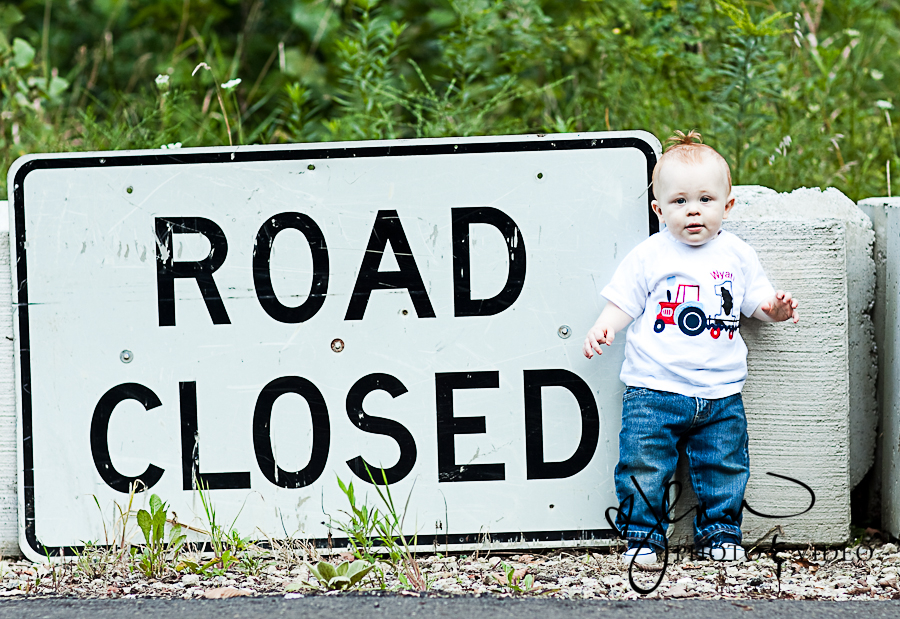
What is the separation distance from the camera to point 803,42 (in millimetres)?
4504

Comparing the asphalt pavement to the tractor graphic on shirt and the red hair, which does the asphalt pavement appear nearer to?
the tractor graphic on shirt

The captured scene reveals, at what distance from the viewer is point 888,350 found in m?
2.49

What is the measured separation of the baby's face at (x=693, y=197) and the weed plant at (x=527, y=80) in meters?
1.20

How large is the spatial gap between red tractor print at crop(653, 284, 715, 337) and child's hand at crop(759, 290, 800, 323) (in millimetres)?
178

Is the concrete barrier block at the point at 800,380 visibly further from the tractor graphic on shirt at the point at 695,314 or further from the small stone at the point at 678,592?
the small stone at the point at 678,592

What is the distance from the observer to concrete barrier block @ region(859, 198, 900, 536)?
2430 millimetres

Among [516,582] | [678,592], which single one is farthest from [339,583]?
[678,592]

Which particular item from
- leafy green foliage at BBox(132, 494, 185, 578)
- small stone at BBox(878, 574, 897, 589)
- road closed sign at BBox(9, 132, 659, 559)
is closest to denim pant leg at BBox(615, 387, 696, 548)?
road closed sign at BBox(9, 132, 659, 559)

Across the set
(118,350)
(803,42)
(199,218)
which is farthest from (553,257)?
(803,42)

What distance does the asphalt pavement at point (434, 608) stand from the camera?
1.86 m

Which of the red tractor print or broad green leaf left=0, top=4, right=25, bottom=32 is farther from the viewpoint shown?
broad green leaf left=0, top=4, right=25, bottom=32

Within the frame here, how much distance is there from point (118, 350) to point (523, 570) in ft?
4.32

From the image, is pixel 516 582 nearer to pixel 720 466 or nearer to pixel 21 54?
pixel 720 466

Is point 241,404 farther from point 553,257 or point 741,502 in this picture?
point 741,502
